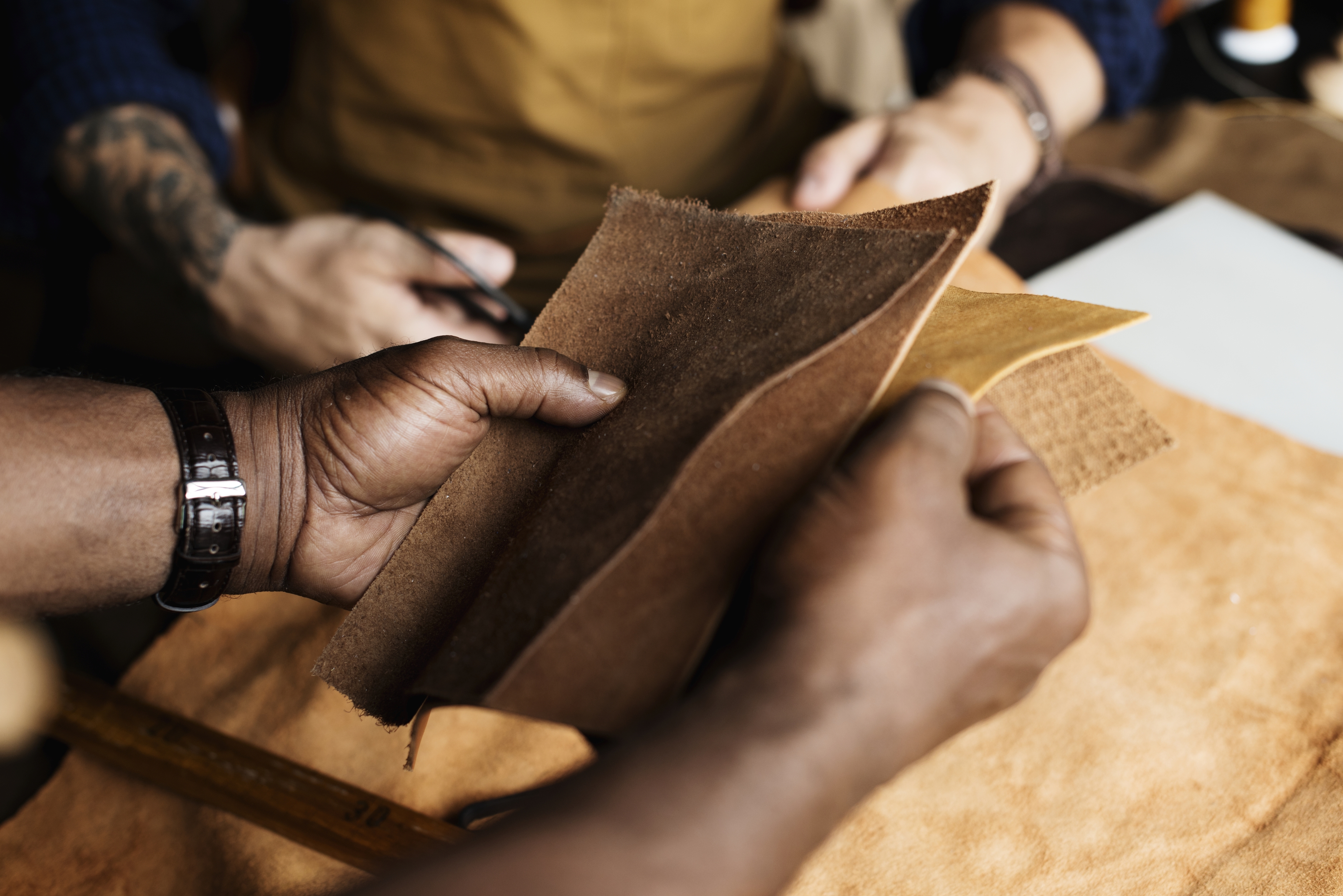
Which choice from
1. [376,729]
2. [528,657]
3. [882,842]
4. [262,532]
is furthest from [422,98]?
[882,842]

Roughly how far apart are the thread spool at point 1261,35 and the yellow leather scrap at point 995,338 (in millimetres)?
1218

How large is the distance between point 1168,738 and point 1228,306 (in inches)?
21.1

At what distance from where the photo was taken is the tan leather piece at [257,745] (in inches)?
26.7

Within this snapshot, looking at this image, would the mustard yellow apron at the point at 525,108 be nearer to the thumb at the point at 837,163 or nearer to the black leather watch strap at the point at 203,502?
the thumb at the point at 837,163

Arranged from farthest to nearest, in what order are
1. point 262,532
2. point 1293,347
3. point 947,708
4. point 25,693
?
1. point 1293,347
2. point 25,693
3. point 262,532
4. point 947,708

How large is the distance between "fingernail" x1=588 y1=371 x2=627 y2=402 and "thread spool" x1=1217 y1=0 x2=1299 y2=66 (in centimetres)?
140

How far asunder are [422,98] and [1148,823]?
1.08 meters

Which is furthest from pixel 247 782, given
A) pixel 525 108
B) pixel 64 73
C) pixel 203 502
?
pixel 64 73

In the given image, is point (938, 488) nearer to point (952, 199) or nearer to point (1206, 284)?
point (952, 199)

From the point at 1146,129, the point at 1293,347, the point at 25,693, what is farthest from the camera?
the point at 1146,129

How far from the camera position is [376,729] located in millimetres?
750

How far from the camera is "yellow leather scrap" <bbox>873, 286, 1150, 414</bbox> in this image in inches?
19.6

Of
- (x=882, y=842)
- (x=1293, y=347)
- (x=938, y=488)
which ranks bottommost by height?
(x=882, y=842)

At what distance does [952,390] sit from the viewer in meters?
0.48
